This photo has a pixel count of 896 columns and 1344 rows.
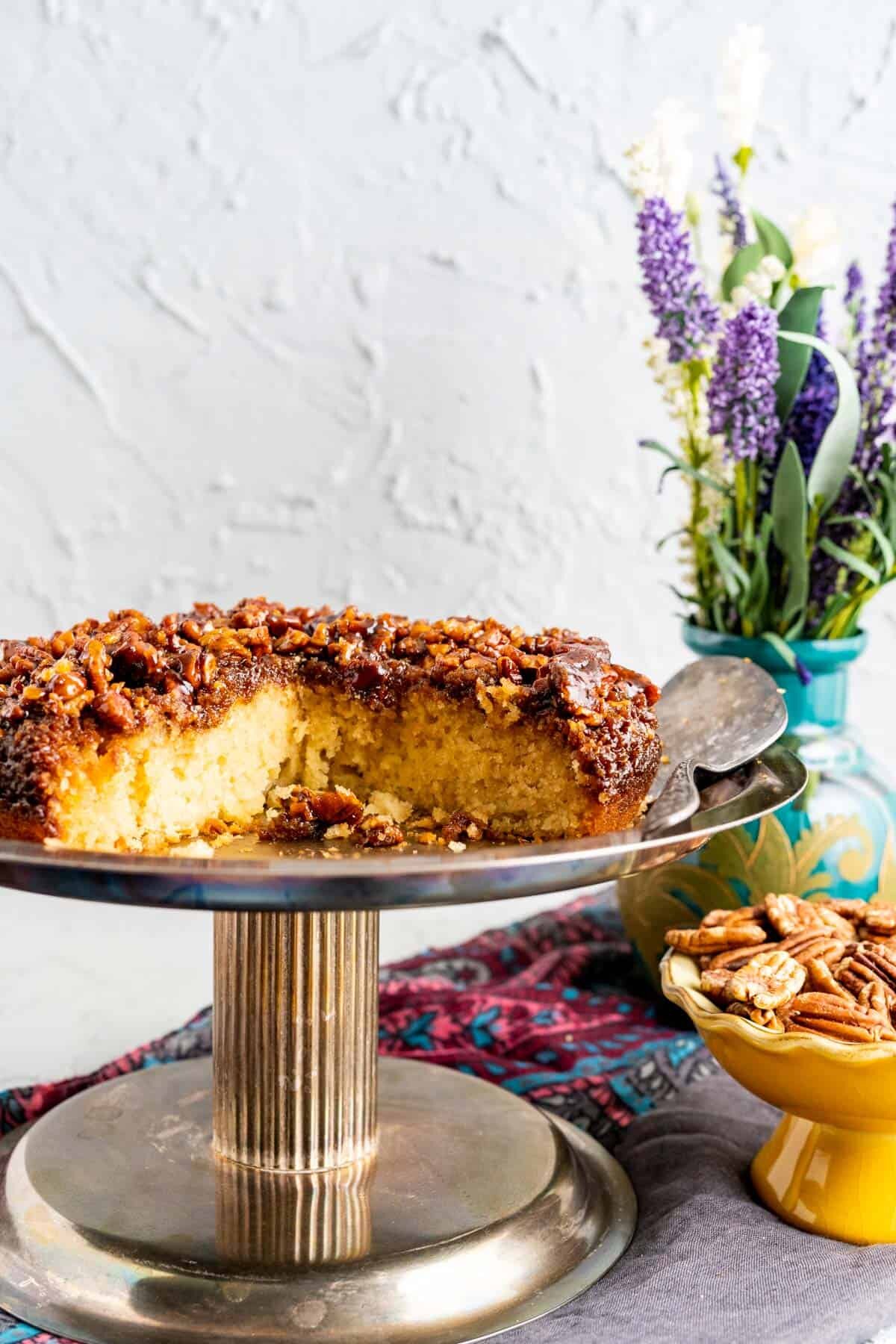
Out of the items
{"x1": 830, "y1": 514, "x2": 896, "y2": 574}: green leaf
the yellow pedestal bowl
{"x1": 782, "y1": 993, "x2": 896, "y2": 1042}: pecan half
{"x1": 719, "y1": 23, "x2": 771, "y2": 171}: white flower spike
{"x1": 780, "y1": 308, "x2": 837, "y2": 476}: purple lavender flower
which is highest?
{"x1": 719, "y1": 23, "x2": 771, "y2": 171}: white flower spike

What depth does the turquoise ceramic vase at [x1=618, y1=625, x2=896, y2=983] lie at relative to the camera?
7.21 feet

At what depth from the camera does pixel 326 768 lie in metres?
1.92

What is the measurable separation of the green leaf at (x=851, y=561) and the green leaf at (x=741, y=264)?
0.41m

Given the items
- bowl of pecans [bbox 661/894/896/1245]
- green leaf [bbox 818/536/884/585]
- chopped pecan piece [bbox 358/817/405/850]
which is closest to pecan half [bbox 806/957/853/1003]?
bowl of pecans [bbox 661/894/896/1245]

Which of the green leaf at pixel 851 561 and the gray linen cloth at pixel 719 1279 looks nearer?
the gray linen cloth at pixel 719 1279

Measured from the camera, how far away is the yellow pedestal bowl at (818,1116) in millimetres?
1555

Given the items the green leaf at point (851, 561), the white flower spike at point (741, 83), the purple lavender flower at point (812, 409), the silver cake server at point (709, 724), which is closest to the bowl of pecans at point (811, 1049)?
the silver cake server at point (709, 724)

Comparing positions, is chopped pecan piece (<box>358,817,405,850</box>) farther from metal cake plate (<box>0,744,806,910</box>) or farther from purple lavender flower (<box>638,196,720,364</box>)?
purple lavender flower (<box>638,196,720,364</box>)

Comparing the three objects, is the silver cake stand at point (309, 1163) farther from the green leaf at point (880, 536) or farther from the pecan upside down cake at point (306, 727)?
the green leaf at point (880, 536)

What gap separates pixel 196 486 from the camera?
2.97m

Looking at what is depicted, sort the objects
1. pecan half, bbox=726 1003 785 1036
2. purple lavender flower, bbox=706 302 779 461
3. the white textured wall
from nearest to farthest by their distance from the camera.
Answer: pecan half, bbox=726 1003 785 1036, purple lavender flower, bbox=706 302 779 461, the white textured wall

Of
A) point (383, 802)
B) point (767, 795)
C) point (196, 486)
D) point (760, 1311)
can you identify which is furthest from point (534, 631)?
point (760, 1311)

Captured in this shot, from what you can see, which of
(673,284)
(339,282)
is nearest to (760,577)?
(673,284)

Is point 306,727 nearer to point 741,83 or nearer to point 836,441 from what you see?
point 836,441
